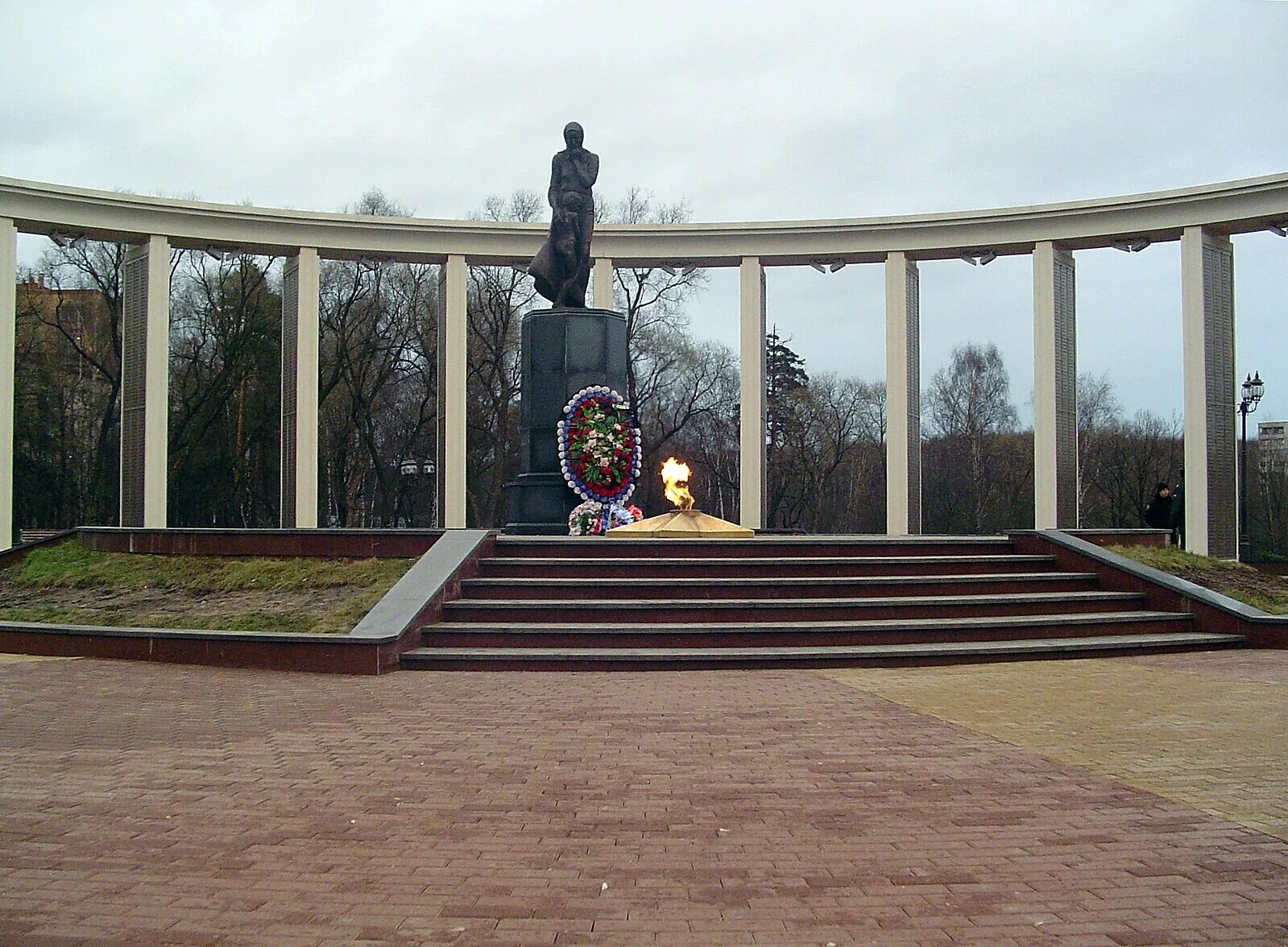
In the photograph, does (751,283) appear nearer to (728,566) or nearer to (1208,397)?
(1208,397)

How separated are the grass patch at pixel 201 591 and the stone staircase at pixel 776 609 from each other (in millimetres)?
1418

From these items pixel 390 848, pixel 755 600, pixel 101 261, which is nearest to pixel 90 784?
pixel 390 848

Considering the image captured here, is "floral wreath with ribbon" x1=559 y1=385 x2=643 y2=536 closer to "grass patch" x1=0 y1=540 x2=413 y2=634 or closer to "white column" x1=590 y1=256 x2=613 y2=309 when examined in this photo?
"grass patch" x1=0 y1=540 x2=413 y2=634

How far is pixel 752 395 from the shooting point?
82.2ft

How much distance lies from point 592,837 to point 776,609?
7.05 metres

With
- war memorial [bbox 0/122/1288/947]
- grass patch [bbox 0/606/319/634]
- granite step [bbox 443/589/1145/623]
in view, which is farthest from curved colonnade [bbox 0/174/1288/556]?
granite step [bbox 443/589/1145/623]

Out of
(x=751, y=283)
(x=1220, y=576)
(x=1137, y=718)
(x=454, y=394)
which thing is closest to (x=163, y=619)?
(x=1137, y=718)

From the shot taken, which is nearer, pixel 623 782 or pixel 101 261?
pixel 623 782

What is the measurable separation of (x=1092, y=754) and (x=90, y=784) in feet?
18.4

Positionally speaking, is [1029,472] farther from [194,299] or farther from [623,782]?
[623,782]

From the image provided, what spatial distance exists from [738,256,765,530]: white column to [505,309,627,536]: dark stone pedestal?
657 cm

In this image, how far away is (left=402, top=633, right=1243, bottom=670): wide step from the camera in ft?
35.4

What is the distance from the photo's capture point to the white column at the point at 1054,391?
23.6 metres

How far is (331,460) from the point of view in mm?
42625
